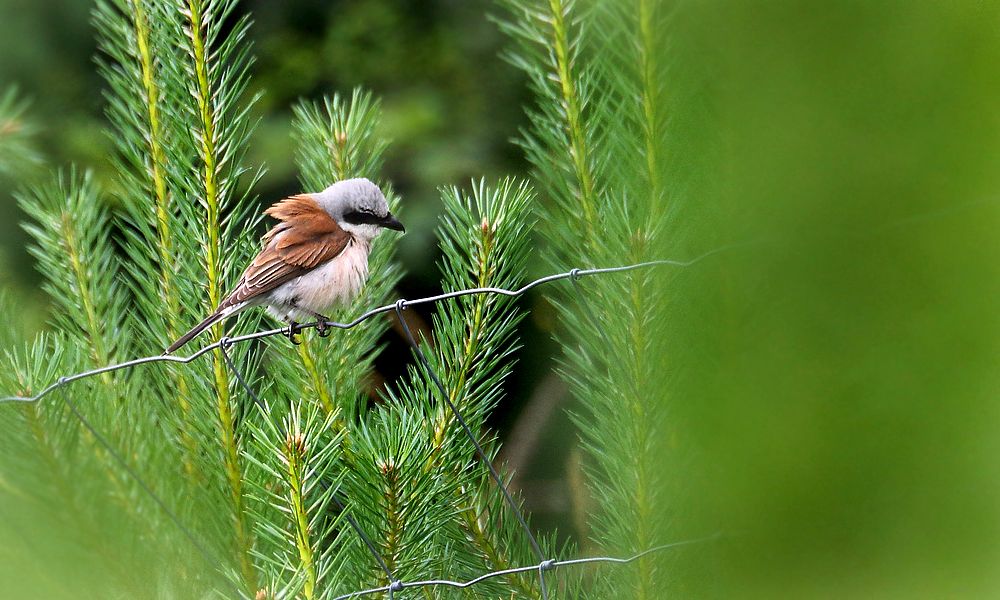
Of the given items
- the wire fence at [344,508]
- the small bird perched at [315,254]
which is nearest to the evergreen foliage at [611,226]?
the wire fence at [344,508]

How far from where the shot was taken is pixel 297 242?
79.6 inches

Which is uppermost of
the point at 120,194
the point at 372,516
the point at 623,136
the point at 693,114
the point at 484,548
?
the point at 693,114

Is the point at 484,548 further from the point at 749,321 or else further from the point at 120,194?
the point at 749,321

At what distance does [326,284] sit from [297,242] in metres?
0.15

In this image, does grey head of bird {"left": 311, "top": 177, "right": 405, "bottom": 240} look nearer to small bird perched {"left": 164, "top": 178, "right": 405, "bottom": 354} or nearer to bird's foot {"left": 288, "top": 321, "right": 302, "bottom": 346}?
small bird perched {"left": 164, "top": 178, "right": 405, "bottom": 354}

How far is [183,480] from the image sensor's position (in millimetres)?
977

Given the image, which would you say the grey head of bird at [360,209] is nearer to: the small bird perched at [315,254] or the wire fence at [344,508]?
the small bird perched at [315,254]

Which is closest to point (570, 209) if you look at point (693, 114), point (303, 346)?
point (303, 346)

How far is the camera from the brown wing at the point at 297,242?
6.34ft

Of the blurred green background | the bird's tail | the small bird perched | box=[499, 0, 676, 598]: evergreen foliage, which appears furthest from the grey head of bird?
the blurred green background

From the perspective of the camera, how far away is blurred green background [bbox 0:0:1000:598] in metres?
0.19

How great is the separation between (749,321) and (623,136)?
432mm

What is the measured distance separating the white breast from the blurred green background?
5.35ft

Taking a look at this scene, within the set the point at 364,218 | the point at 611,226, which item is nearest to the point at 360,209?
the point at 364,218
